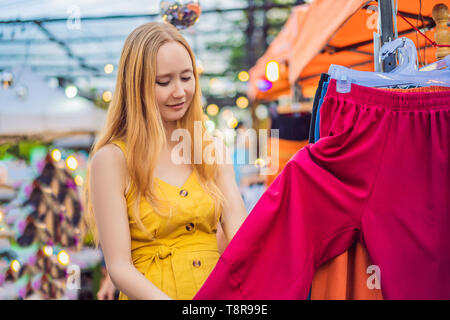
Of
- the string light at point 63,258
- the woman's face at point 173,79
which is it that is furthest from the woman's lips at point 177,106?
the string light at point 63,258

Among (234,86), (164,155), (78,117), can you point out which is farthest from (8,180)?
(234,86)

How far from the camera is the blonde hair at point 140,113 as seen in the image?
4.16 ft

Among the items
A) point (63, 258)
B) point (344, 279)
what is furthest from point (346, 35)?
point (63, 258)

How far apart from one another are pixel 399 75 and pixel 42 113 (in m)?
2.98

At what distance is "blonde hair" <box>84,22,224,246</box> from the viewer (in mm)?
1269

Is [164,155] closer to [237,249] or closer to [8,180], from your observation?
[237,249]

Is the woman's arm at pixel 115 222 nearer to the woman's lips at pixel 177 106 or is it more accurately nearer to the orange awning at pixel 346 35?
the woman's lips at pixel 177 106

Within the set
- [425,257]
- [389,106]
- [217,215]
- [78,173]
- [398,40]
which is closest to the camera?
[425,257]

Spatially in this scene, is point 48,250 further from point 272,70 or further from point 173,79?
point 272,70

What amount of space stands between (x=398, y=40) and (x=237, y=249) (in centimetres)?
77

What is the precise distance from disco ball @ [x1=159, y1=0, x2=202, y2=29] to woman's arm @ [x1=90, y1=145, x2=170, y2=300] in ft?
6.45

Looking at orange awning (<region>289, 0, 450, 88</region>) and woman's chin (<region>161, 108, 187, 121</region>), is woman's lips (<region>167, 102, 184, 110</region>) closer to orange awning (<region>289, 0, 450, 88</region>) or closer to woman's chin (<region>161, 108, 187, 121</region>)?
woman's chin (<region>161, 108, 187, 121</region>)

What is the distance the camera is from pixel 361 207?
3.28 feet

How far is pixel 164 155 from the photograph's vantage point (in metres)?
1.41
